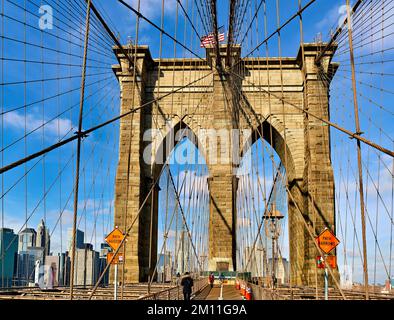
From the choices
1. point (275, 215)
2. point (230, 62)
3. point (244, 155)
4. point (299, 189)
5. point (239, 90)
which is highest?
point (230, 62)

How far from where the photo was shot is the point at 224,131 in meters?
30.2

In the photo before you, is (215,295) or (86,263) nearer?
(215,295)

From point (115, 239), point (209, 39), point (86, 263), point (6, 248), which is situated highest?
point (209, 39)

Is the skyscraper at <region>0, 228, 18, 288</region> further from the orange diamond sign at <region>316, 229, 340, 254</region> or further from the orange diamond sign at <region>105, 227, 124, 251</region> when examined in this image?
the orange diamond sign at <region>316, 229, 340, 254</region>

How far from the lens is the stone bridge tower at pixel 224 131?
90.5 ft

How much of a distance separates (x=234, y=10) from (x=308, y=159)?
9254mm

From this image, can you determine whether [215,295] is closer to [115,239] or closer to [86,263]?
[86,263]

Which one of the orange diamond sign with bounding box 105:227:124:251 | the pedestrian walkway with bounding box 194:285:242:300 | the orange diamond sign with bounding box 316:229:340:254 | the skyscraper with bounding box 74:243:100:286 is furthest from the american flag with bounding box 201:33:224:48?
the orange diamond sign with bounding box 316:229:340:254

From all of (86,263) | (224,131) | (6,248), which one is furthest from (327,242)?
(224,131)

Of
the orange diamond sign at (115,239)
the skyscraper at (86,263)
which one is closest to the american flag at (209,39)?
the skyscraper at (86,263)

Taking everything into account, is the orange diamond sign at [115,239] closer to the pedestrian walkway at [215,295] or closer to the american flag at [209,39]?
the pedestrian walkway at [215,295]
